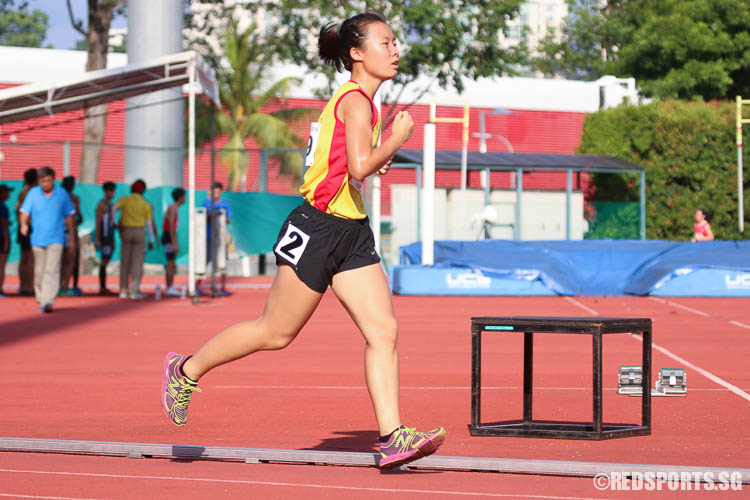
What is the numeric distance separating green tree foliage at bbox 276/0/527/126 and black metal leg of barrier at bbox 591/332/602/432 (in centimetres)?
2823

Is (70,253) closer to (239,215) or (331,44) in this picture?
(239,215)

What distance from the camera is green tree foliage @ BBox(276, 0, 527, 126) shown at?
34438 mm

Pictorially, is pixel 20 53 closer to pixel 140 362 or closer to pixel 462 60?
pixel 462 60

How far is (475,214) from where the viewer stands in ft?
92.2

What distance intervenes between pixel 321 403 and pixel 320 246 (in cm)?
315

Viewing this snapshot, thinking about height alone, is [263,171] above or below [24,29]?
below

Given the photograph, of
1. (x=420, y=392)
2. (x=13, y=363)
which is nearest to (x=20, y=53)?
(x=13, y=363)

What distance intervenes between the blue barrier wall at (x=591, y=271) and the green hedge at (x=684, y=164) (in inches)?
505

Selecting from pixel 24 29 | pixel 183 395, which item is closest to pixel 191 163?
pixel 183 395

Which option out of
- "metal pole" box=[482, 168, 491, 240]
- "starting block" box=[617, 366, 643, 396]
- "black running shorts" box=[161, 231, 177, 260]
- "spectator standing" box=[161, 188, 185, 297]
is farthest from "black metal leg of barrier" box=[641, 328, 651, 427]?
"metal pole" box=[482, 168, 491, 240]

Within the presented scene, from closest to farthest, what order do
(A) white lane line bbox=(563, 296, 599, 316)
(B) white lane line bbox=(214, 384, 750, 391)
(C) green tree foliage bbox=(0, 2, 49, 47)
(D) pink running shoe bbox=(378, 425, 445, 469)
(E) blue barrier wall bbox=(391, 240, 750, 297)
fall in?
(D) pink running shoe bbox=(378, 425, 445, 469), (B) white lane line bbox=(214, 384, 750, 391), (A) white lane line bbox=(563, 296, 599, 316), (E) blue barrier wall bbox=(391, 240, 750, 297), (C) green tree foliage bbox=(0, 2, 49, 47)

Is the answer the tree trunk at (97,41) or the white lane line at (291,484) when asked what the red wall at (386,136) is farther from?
the white lane line at (291,484)

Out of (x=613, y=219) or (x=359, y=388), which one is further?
(x=613, y=219)

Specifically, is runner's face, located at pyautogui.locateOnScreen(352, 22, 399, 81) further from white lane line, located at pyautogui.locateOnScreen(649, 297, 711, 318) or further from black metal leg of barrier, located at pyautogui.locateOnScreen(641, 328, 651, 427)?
white lane line, located at pyautogui.locateOnScreen(649, 297, 711, 318)
